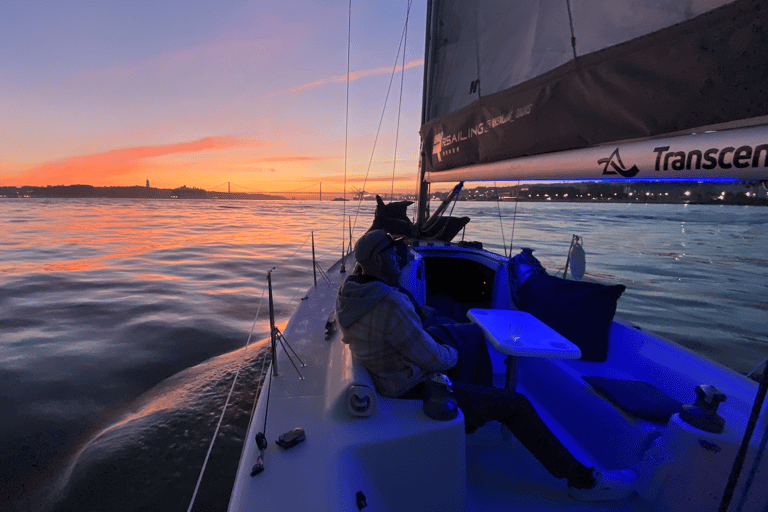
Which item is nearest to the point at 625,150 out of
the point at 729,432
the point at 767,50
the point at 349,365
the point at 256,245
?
the point at 767,50

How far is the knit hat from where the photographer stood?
1.70 m

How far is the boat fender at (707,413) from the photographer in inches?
61.2

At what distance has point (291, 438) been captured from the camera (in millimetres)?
1423

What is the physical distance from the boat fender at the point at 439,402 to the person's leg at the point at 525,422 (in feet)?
1.22

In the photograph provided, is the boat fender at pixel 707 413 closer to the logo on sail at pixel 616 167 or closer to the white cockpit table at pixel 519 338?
the white cockpit table at pixel 519 338

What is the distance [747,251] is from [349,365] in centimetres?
2510

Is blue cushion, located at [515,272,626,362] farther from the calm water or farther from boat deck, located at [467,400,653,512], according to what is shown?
the calm water

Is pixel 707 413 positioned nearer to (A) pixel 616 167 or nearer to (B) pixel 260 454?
(A) pixel 616 167

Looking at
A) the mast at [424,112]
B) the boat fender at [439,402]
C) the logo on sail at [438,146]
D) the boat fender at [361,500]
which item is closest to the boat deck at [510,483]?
the boat fender at [439,402]

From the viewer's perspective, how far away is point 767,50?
95 centimetres

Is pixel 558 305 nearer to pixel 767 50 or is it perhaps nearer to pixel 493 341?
pixel 493 341

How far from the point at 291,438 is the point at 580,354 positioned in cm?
142

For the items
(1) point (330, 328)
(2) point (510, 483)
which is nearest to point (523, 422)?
(2) point (510, 483)

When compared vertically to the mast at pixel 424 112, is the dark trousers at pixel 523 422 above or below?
below
